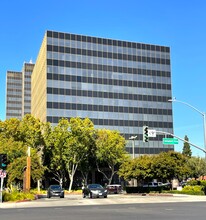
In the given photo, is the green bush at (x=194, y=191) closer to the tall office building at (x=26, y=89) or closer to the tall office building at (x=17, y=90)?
the tall office building at (x=26, y=89)

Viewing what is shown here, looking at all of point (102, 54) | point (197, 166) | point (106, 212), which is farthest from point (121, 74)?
point (106, 212)

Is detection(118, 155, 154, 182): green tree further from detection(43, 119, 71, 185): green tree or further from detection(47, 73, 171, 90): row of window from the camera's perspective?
detection(47, 73, 171, 90): row of window

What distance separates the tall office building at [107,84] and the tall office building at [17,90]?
79489 mm

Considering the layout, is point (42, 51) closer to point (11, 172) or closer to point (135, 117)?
point (135, 117)

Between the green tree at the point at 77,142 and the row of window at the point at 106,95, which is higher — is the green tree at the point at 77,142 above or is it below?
below

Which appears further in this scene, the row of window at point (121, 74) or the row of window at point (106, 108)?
the row of window at point (121, 74)

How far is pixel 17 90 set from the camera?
193 meters

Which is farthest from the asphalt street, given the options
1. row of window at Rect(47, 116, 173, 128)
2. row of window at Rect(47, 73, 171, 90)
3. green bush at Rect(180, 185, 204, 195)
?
row of window at Rect(47, 73, 171, 90)

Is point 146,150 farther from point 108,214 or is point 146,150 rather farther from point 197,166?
point 108,214

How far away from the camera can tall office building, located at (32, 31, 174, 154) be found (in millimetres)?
87000

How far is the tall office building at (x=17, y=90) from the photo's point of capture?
178m

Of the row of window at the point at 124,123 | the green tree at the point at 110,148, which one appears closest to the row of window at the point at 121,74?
the row of window at the point at 124,123

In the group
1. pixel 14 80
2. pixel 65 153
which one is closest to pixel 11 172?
pixel 65 153

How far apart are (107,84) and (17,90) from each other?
110944 mm
